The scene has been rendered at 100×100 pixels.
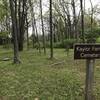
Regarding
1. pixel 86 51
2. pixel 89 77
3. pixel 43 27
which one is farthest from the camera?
pixel 43 27

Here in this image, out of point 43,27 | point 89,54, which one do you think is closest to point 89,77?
point 89,54

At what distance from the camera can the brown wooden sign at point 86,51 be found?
5.43 metres

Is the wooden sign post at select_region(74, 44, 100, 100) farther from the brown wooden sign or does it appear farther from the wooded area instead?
the wooded area

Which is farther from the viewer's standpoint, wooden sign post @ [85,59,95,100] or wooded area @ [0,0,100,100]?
wooded area @ [0,0,100,100]

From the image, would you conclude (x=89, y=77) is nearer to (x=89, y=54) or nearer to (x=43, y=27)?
(x=89, y=54)

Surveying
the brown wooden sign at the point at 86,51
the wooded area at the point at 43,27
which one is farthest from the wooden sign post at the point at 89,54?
the wooded area at the point at 43,27

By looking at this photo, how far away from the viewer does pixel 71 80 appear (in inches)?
316

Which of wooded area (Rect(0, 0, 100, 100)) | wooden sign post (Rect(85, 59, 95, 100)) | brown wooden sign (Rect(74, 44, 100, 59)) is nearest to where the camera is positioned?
brown wooden sign (Rect(74, 44, 100, 59))

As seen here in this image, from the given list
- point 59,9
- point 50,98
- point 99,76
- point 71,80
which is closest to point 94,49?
point 50,98

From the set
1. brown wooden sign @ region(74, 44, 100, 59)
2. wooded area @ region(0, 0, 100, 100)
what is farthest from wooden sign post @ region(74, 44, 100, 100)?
wooded area @ region(0, 0, 100, 100)

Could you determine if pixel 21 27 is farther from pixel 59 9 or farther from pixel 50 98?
pixel 50 98

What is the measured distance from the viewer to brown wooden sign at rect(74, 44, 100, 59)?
5.43 meters

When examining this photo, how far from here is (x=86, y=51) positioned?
5488 millimetres

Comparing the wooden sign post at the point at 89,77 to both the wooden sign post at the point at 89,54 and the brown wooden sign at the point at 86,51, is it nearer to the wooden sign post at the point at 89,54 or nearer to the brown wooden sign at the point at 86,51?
the wooden sign post at the point at 89,54
